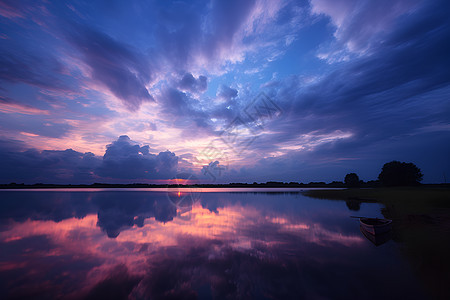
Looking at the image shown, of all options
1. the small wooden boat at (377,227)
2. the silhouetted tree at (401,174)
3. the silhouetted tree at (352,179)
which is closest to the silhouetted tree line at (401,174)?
the silhouetted tree at (401,174)

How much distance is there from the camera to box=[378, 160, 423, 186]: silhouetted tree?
78.7 meters

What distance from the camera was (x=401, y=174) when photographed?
7956cm

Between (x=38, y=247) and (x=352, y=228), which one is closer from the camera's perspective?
(x=38, y=247)

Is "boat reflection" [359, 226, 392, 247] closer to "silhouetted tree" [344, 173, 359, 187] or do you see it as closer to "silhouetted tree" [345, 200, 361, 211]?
"silhouetted tree" [345, 200, 361, 211]

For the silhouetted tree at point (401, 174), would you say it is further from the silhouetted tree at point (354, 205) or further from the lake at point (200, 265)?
the lake at point (200, 265)

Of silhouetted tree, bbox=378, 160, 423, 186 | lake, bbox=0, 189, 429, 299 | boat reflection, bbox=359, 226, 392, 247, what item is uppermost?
silhouetted tree, bbox=378, 160, 423, 186

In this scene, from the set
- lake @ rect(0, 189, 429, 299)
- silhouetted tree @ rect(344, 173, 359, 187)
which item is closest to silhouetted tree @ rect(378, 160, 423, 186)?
silhouetted tree @ rect(344, 173, 359, 187)

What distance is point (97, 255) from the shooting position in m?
12.7

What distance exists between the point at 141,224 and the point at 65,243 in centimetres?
760

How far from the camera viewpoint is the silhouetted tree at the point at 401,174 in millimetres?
78688

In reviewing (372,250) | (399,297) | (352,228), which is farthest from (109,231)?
(352,228)

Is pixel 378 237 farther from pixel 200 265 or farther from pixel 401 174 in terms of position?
pixel 401 174

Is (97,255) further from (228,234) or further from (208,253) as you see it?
(228,234)

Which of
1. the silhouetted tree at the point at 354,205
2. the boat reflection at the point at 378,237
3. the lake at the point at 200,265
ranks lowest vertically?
the lake at the point at 200,265
